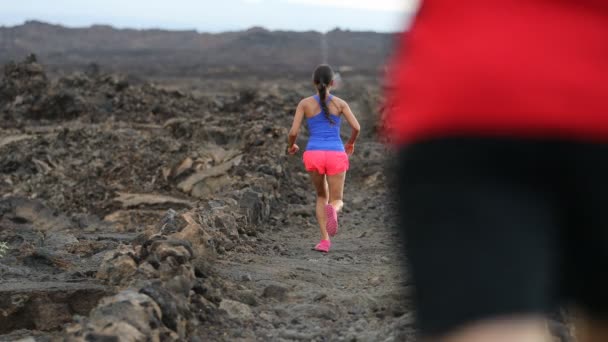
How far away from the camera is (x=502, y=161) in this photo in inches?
43.9

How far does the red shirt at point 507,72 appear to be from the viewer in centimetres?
114

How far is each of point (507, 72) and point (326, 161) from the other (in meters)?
6.44

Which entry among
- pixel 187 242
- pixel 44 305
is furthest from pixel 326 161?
pixel 44 305

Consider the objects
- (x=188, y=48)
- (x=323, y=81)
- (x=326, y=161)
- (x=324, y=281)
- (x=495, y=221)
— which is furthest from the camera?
(x=188, y=48)

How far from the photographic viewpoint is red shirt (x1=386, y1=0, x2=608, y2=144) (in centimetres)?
114

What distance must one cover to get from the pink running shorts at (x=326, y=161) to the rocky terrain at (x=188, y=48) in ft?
185

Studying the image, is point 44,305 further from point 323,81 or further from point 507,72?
point 507,72

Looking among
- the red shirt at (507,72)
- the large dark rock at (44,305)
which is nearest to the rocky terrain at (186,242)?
the large dark rock at (44,305)

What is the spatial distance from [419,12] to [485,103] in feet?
0.60

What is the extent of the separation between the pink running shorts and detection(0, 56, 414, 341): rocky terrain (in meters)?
0.69

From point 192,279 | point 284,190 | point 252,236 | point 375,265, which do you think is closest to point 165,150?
point 284,190

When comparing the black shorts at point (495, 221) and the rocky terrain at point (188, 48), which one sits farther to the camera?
the rocky terrain at point (188, 48)

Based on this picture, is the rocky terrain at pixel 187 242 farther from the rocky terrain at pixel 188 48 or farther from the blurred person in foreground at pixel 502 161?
the rocky terrain at pixel 188 48

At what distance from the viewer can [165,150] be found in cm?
1441
